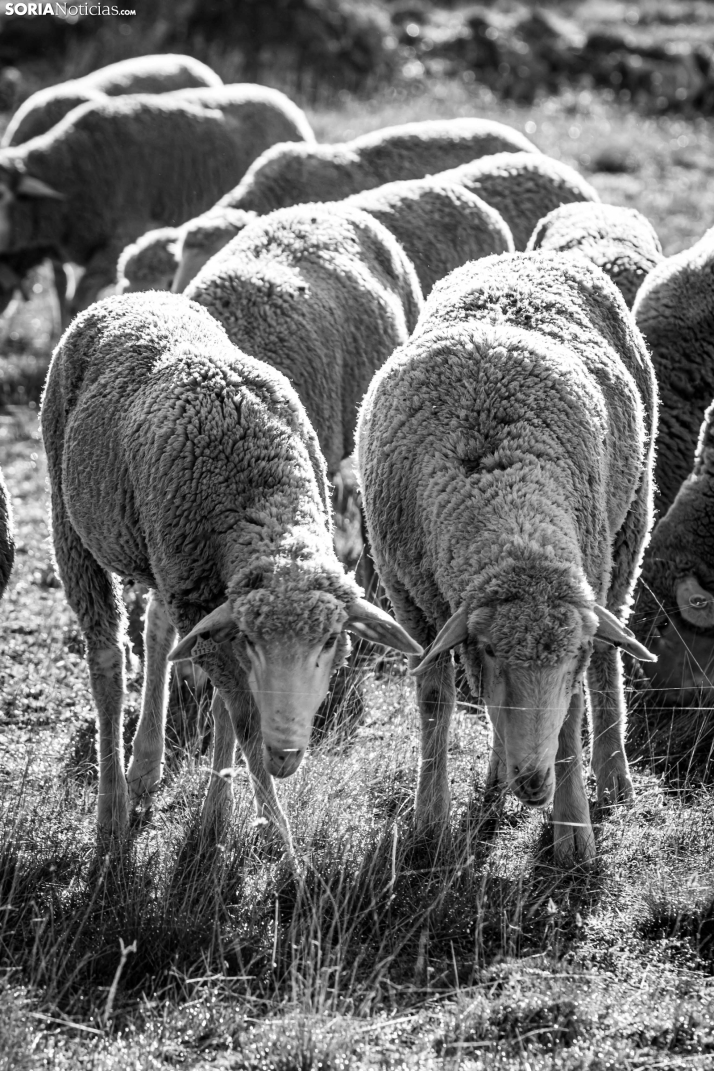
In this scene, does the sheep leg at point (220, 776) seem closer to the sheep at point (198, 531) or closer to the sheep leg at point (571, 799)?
the sheep at point (198, 531)

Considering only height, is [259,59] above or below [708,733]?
above

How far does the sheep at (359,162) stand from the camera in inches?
285

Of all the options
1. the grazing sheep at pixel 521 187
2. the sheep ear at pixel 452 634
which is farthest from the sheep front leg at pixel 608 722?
the grazing sheep at pixel 521 187

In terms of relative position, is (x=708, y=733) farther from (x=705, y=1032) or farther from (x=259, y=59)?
(x=259, y=59)

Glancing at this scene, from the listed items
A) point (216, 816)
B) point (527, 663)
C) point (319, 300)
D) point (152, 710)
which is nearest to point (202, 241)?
point (319, 300)

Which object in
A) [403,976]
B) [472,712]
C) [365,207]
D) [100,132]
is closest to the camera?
[403,976]

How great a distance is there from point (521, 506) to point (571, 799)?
106 centimetres

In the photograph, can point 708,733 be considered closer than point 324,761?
No

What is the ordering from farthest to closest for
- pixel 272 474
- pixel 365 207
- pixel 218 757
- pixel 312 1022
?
pixel 365 207 < pixel 218 757 < pixel 272 474 < pixel 312 1022

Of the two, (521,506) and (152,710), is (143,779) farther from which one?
(521,506)

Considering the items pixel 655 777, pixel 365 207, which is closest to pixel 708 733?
pixel 655 777

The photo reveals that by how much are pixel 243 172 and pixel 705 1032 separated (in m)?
7.91

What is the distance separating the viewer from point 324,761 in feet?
14.2

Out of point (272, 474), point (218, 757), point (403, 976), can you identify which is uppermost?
point (272, 474)
